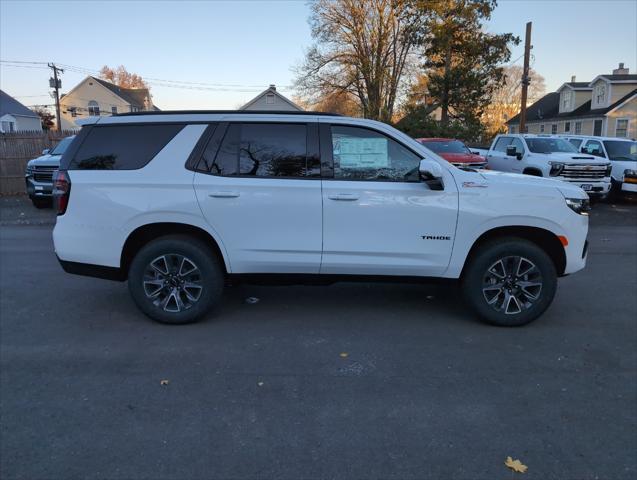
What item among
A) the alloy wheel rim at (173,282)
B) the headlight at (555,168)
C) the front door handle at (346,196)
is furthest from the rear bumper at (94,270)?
the headlight at (555,168)

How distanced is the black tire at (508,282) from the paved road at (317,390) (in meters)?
0.22

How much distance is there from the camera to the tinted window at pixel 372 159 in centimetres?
473

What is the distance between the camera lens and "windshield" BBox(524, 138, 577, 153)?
1427 centimetres

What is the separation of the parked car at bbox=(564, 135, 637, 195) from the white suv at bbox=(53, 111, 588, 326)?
482 inches

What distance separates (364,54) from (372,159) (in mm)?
37502

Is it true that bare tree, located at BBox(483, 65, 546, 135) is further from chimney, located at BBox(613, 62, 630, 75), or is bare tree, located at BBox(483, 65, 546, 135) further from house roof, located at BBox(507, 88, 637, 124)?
chimney, located at BBox(613, 62, 630, 75)

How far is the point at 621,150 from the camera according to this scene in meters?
16.4

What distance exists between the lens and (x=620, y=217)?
13211 mm

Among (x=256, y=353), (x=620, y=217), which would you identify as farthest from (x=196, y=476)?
(x=620, y=217)

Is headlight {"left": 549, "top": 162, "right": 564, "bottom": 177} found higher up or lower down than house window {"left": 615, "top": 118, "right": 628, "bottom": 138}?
lower down

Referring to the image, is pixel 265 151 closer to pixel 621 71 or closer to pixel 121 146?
pixel 121 146

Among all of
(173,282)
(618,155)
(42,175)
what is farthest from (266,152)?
(618,155)

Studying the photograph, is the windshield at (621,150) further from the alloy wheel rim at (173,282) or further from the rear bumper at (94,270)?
the rear bumper at (94,270)

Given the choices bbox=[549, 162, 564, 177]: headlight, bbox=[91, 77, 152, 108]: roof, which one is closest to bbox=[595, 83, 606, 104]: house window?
bbox=[549, 162, 564, 177]: headlight
